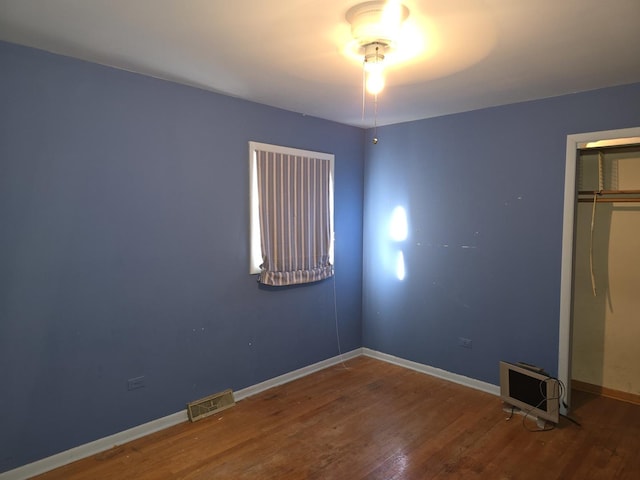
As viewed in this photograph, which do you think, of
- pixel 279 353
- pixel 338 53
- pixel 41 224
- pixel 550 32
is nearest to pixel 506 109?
pixel 550 32

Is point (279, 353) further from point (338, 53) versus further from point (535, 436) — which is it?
point (338, 53)

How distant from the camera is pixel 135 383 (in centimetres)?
292

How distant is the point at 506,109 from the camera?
352cm

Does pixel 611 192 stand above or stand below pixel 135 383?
above

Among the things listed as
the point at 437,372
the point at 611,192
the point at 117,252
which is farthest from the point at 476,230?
the point at 117,252

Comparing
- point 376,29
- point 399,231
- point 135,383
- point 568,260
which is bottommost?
point 135,383

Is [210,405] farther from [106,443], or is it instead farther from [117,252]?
[117,252]

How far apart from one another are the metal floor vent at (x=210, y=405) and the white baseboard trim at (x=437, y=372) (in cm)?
173

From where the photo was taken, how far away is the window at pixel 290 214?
358 cm

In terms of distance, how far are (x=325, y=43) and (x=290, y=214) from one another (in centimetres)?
177

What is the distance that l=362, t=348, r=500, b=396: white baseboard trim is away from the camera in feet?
12.2

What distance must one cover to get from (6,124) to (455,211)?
3384 millimetres

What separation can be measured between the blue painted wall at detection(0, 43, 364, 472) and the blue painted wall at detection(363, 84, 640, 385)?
3.99ft

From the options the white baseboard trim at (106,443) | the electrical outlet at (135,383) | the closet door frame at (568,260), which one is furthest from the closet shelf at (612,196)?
the electrical outlet at (135,383)
